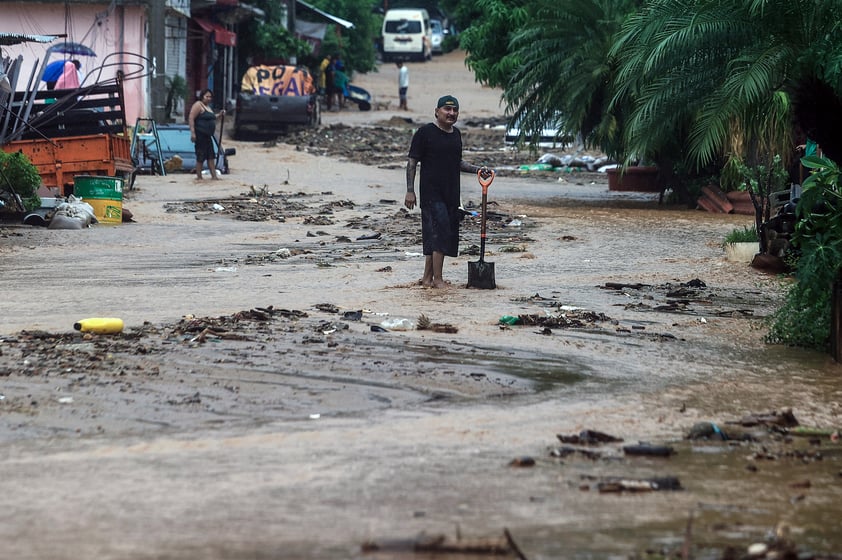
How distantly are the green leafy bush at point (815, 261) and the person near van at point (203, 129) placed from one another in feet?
50.0

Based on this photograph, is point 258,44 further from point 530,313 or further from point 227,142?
point 530,313

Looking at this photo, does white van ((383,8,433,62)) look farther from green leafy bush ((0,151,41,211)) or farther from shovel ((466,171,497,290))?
shovel ((466,171,497,290))

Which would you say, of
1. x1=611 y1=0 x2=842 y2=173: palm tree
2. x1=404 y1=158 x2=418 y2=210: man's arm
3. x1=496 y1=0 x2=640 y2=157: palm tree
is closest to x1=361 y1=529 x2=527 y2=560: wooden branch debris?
x1=611 y1=0 x2=842 y2=173: palm tree

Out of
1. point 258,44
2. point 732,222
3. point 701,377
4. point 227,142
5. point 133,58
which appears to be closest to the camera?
point 701,377

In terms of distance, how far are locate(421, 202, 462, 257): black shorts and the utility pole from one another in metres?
20.7

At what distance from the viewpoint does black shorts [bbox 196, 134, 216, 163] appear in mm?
23266

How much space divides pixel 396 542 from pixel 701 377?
380cm

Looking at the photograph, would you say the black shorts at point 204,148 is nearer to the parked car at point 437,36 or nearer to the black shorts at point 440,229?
the black shorts at point 440,229

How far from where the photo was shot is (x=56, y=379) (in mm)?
7309

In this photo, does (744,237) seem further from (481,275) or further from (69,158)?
(69,158)

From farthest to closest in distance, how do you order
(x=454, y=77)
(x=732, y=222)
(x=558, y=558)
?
(x=454, y=77), (x=732, y=222), (x=558, y=558)

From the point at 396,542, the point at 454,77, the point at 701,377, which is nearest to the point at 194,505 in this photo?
the point at 396,542

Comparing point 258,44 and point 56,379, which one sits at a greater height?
point 258,44

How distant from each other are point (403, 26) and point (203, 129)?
118 ft
